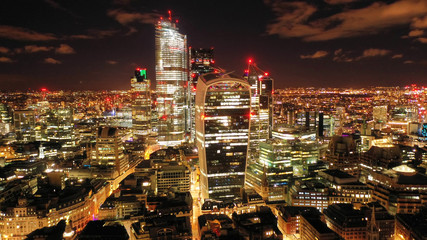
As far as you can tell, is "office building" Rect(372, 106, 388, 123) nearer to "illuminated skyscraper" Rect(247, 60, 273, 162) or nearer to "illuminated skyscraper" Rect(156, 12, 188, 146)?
"illuminated skyscraper" Rect(247, 60, 273, 162)

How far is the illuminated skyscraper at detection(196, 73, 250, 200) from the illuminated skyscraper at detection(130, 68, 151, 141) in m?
62.7

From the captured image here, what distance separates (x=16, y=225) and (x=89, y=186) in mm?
13723

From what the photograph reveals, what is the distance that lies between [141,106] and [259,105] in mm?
49636

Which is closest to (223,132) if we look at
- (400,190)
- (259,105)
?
(400,190)

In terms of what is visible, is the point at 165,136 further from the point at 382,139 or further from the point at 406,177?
the point at 406,177

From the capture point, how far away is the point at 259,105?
332ft

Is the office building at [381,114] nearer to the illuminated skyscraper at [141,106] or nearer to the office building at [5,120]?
the illuminated skyscraper at [141,106]

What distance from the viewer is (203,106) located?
193 ft

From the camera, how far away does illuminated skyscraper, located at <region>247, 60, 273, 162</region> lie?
312 feet

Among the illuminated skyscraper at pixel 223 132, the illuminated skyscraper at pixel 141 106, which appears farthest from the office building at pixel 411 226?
the illuminated skyscraper at pixel 141 106

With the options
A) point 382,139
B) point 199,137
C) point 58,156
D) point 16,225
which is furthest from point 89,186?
point 382,139

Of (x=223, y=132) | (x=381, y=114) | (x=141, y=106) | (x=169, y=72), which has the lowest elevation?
(x=223, y=132)

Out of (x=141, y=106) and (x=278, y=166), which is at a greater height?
(x=141, y=106)

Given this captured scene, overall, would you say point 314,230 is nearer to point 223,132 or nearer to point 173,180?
point 223,132
